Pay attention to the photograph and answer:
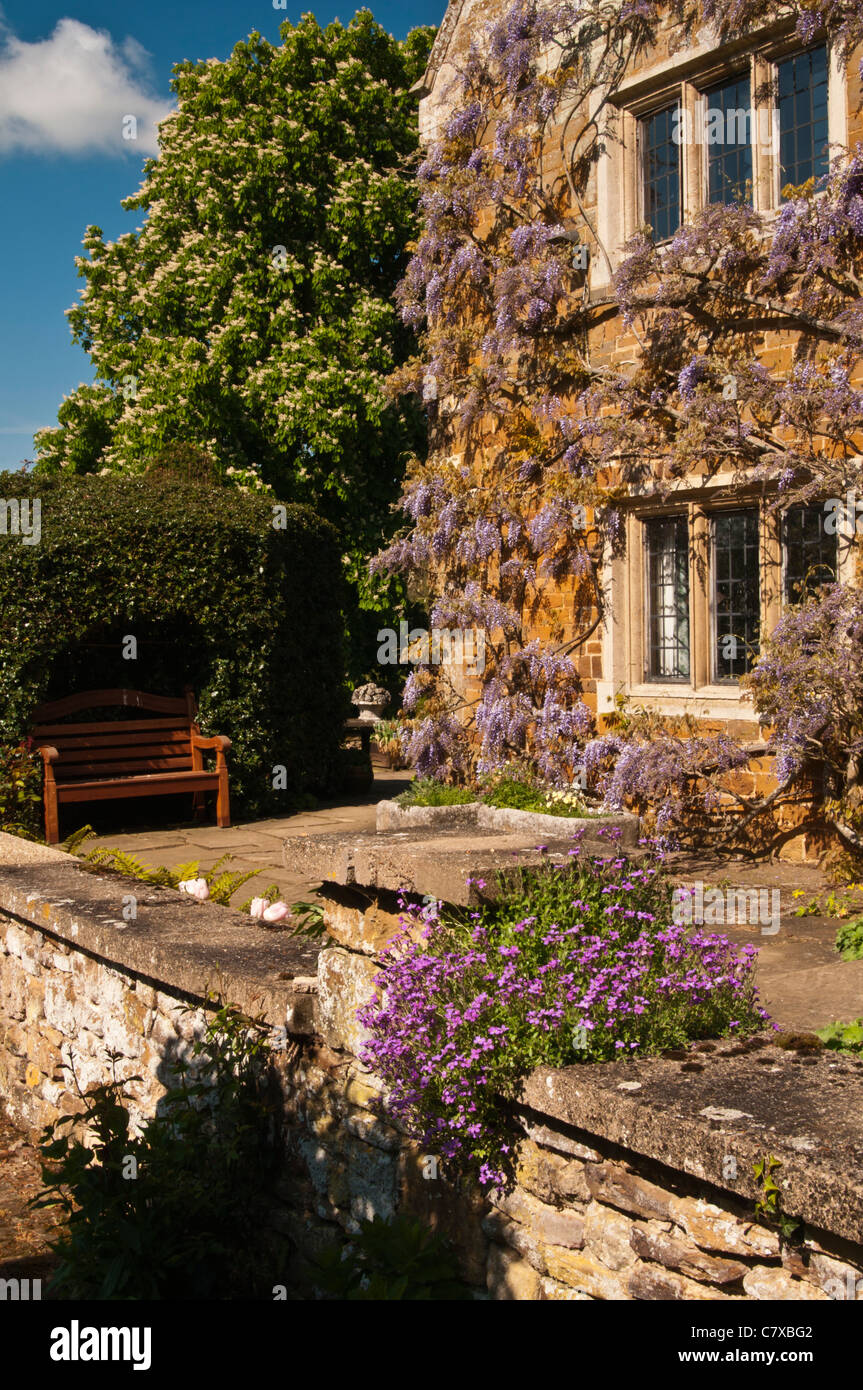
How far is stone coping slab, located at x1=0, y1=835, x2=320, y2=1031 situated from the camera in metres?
3.78

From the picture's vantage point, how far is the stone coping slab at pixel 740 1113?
2.06 metres

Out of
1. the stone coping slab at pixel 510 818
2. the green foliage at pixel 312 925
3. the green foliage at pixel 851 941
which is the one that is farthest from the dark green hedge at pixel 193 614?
the green foliage at pixel 851 941

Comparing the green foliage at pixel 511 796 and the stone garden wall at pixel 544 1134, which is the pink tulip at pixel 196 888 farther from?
the green foliage at pixel 511 796

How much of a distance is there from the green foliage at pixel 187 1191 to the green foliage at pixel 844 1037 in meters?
1.71

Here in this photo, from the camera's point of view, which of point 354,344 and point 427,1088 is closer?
point 427,1088

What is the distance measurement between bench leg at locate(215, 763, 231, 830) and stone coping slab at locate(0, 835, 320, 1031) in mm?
3300

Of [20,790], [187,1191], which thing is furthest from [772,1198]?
[20,790]

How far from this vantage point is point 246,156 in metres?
17.4

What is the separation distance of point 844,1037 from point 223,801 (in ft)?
21.7

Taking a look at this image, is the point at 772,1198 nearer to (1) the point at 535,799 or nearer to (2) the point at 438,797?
(1) the point at 535,799

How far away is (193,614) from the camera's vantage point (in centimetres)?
933

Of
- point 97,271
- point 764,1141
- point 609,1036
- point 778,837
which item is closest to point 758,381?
point 778,837

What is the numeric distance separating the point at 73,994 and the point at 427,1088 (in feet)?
8.44

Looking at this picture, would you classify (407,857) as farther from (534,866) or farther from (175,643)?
(175,643)
